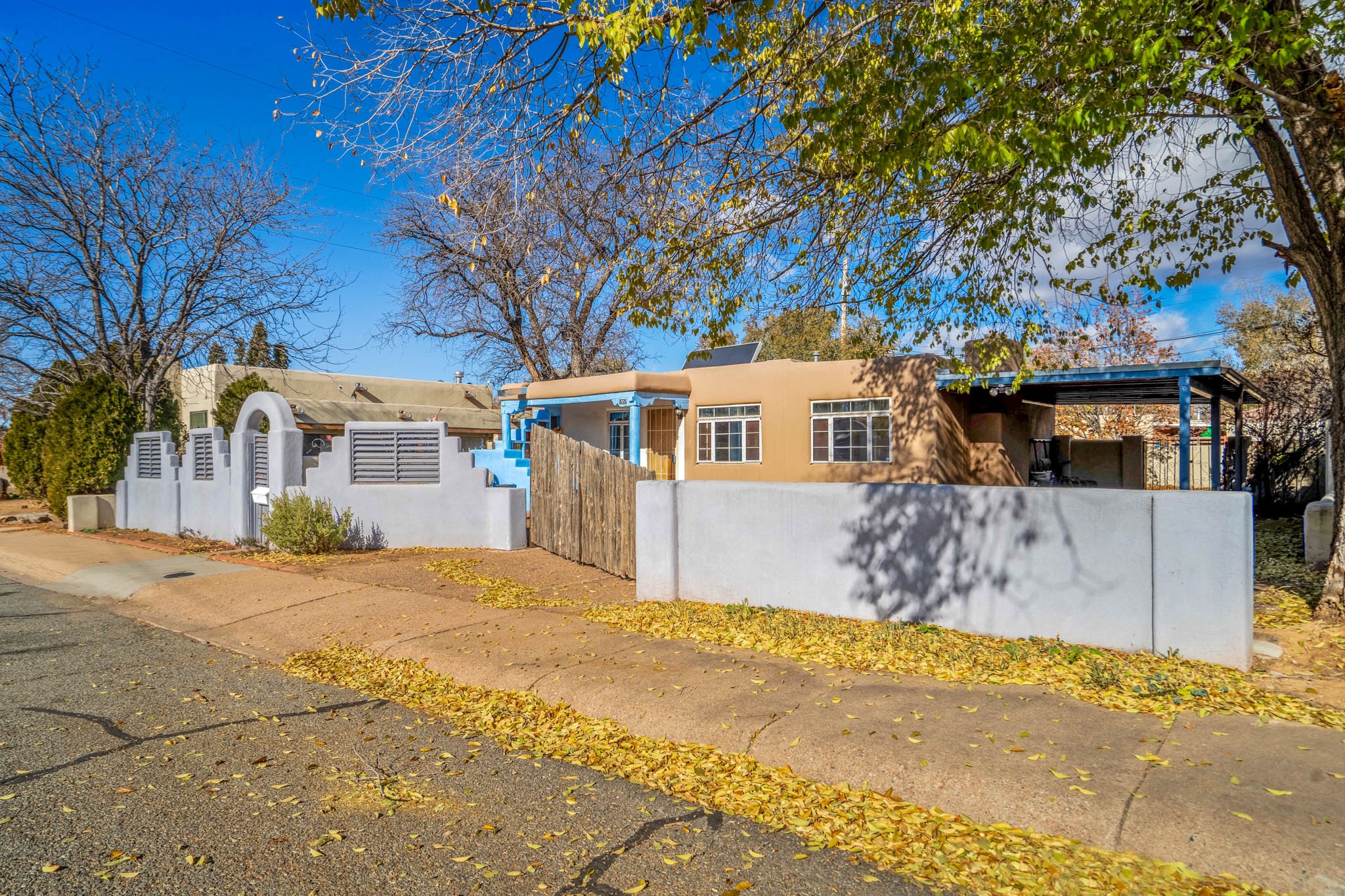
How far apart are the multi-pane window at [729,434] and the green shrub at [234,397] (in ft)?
38.1

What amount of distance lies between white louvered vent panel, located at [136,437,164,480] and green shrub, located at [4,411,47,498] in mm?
4558

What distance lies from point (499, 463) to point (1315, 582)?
37.8 feet

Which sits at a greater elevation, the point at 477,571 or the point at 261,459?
the point at 261,459

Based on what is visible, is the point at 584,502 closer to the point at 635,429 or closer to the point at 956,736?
the point at 635,429

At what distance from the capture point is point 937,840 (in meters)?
3.69

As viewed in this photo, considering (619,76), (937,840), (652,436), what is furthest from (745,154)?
(652,436)

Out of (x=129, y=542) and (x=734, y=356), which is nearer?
(x=129, y=542)

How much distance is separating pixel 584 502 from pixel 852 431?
7.22 meters

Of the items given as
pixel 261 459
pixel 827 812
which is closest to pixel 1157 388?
pixel 827 812

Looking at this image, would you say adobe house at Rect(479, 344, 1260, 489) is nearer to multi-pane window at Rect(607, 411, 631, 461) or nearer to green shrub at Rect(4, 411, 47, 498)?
multi-pane window at Rect(607, 411, 631, 461)

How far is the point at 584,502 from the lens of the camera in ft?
36.1

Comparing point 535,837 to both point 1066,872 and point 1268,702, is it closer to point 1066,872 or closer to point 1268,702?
point 1066,872

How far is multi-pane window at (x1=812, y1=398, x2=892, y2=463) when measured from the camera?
15.8m

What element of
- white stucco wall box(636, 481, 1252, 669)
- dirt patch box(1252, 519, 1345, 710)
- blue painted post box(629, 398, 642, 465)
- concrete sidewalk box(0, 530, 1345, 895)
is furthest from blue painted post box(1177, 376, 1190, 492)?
blue painted post box(629, 398, 642, 465)
